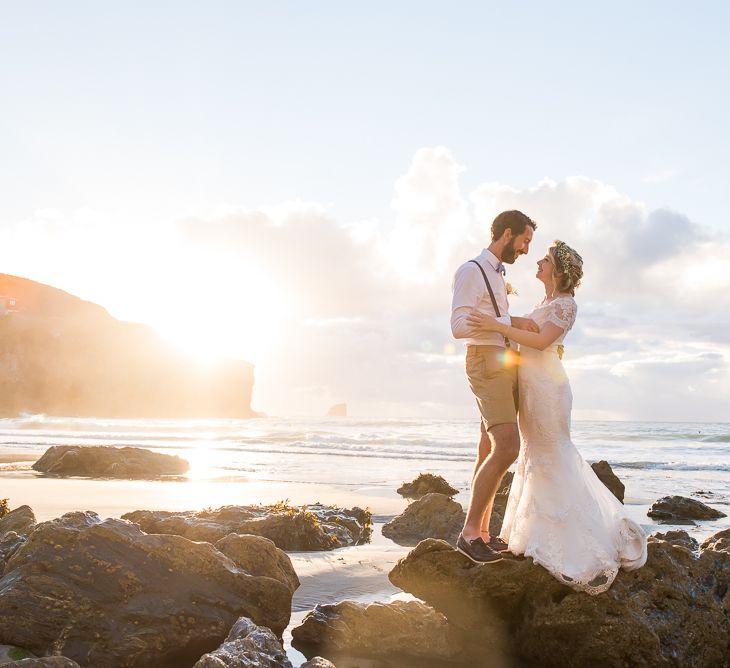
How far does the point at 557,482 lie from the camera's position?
16.4 feet

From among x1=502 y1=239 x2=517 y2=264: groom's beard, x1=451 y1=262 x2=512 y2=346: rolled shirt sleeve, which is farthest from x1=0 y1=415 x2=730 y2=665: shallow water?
x1=502 y1=239 x2=517 y2=264: groom's beard

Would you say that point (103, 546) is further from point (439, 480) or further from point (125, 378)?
point (125, 378)

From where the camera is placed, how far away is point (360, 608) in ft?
17.3

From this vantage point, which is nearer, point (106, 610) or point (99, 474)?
point (106, 610)

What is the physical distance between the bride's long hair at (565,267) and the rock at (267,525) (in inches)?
170

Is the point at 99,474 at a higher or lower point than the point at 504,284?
lower

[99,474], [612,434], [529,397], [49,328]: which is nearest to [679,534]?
[529,397]

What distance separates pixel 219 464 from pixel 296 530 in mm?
15494

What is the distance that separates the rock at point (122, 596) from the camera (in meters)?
4.54

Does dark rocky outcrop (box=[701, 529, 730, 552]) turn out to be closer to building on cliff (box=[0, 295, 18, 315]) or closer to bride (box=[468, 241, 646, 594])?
bride (box=[468, 241, 646, 594])

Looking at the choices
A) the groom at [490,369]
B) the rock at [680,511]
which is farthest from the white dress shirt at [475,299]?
the rock at [680,511]

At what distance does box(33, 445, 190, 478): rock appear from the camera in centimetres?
1775

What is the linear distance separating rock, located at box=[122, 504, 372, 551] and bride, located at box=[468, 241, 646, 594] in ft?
11.7

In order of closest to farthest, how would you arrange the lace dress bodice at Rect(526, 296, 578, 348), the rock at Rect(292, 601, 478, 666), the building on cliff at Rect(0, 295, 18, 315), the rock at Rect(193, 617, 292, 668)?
the rock at Rect(193, 617, 292, 668)
the rock at Rect(292, 601, 478, 666)
the lace dress bodice at Rect(526, 296, 578, 348)
the building on cliff at Rect(0, 295, 18, 315)
